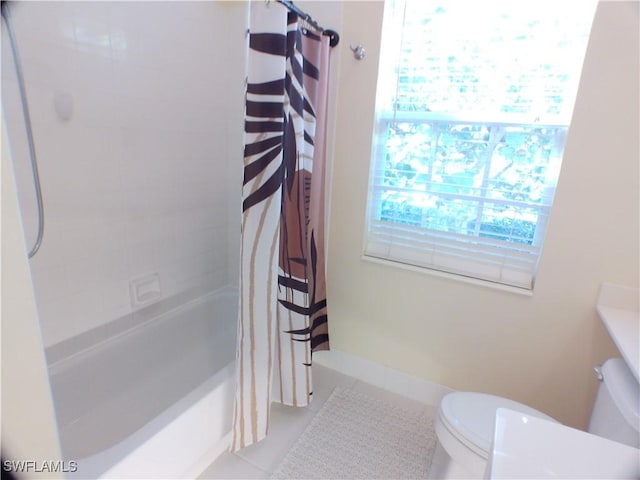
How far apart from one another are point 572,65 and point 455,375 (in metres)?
1.43

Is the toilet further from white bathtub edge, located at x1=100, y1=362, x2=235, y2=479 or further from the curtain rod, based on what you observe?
the curtain rod

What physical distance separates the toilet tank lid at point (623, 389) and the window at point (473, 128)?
48cm

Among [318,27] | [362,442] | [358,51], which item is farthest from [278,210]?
[362,442]

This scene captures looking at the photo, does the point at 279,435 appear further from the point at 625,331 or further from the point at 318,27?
the point at 318,27

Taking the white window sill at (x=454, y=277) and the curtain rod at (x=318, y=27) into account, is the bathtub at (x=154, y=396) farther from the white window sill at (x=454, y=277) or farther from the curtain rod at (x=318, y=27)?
the curtain rod at (x=318, y=27)

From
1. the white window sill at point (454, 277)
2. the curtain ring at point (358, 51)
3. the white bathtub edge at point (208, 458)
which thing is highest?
the curtain ring at point (358, 51)

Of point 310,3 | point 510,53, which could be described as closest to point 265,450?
point 510,53

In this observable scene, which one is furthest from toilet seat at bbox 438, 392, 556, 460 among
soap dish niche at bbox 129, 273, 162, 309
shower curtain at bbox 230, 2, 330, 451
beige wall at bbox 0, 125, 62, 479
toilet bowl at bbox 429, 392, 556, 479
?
soap dish niche at bbox 129, 273, 162, 309

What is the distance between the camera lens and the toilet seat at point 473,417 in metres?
1.09

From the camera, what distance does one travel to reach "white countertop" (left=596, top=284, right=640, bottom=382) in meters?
1.13

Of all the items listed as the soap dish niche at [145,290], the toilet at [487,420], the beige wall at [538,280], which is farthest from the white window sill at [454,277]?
the soap dish niche at [145,290]

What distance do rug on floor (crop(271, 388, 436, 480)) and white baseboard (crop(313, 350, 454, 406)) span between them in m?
0.07

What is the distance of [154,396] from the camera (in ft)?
5.33

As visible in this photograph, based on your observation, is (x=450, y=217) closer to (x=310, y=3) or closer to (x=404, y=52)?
(x=404, y=52)
